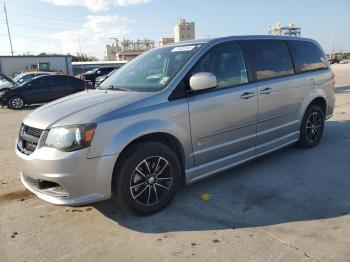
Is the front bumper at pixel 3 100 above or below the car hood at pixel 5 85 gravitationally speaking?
below

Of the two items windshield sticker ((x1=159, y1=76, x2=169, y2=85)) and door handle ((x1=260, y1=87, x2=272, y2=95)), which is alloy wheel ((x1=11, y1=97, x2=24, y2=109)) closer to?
windshield sticker ((x1=159, y1=76, x2=169, y2=85))

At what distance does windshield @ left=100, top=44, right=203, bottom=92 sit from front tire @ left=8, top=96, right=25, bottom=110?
12.3 meters

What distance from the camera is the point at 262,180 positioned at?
15.8ft

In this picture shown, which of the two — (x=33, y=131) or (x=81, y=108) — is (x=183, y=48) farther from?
(x=33, y=131)

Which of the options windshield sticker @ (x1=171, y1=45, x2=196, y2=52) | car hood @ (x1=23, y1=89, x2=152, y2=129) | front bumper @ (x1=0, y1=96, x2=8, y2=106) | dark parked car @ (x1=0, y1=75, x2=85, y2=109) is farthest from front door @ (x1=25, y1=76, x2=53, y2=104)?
windshield sticker @ (x1=171, y1=45, x2=196, y2=52)

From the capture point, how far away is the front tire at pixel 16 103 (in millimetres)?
15815

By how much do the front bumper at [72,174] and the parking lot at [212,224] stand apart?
40cm

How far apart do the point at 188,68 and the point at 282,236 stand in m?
2.05

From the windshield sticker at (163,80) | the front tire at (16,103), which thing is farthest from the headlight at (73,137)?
the front tire at (16,103)

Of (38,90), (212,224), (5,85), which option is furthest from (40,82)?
(212,224)

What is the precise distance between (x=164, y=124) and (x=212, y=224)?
1.13 meters

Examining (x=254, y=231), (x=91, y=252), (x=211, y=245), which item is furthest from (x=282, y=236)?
(x=91, y=252)

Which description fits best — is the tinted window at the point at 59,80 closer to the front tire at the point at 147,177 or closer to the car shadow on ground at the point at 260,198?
the car shadow on ground at the point at 260,198

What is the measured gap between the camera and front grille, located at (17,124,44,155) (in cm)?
368
